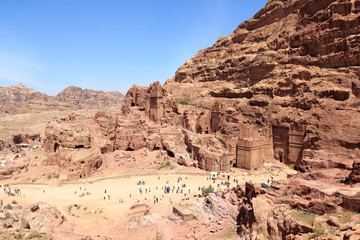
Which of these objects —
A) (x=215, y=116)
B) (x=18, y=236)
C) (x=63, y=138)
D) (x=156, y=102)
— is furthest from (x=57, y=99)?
(x=18, y=236)

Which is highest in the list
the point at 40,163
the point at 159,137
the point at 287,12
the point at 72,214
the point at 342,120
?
the point at 287,12

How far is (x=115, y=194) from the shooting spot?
24.2 meters

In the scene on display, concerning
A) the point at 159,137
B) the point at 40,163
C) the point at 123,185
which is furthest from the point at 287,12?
the point at 40,163

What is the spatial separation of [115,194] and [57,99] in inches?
4383

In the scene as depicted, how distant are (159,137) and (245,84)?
79.5 feet

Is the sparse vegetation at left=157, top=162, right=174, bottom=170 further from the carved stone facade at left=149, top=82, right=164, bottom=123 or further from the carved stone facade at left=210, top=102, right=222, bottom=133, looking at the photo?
the carved stone facade at left=210, top=102, right=222, bottom=133

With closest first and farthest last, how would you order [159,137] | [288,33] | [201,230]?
[201,230], [159,137], [288,33]

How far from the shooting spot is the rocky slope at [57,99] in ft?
355

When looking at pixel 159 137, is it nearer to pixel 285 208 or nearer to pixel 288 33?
pixel 285 208

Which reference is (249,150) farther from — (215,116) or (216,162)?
(215,116)

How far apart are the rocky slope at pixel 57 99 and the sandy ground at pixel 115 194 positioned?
86.6m

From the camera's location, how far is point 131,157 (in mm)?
A: 33469

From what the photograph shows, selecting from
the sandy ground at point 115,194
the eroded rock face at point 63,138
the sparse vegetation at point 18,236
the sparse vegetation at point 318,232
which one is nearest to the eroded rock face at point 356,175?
the sparse vegetation at point 318,232

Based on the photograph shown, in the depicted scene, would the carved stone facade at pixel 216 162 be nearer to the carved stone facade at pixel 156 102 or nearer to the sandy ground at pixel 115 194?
the sandy ground at pixel 115 194
